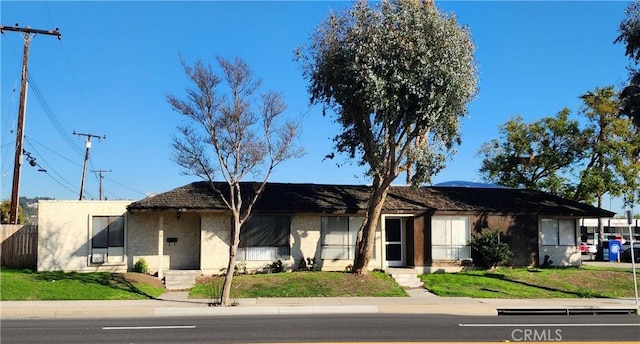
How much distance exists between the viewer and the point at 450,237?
26.8 meters

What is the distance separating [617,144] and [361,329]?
29226 millimetres

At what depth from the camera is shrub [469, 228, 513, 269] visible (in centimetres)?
2589

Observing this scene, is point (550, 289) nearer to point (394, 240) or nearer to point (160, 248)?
point (394, 240)

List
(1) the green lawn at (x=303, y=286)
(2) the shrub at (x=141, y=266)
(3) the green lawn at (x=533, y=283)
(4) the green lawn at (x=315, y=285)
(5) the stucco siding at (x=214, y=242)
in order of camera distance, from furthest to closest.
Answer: (5) the stucco siding at (x=214, y=242), (2) the shrub at (x=141, y=266), (3) the green lawn at (x=533, y=283), (1) the green lawn at (x=303, y=286), (4) the green lawn at (x=315, y=285)

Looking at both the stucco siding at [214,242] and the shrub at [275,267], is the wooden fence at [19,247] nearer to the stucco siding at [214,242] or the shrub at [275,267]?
the stucco siding at [214,242]

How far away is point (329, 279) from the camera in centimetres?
2195

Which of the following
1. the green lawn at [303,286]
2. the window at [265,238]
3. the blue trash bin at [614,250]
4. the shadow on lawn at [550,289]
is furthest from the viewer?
the blue trash bin at [614,250]

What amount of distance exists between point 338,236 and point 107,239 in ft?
32.0

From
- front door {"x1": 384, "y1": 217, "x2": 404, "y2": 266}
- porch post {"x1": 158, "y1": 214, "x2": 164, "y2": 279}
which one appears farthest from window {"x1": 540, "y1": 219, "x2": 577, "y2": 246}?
porch post {"x1": 158, "y1": 214, "x2": 164, "y2": 279}

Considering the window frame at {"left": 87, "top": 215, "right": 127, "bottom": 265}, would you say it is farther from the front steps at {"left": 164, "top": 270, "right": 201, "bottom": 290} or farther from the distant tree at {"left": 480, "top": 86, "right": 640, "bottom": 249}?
the distant tree at {"left": 480, "top": 86, "right": 640, "bottom": 249}

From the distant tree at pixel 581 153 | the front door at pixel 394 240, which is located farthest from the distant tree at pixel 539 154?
the front door at pixel 394 240

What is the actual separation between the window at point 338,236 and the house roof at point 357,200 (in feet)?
2.62

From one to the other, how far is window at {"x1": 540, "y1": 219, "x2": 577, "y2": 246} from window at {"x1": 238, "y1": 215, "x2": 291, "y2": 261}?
12.3 metres

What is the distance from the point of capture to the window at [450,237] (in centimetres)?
2653
